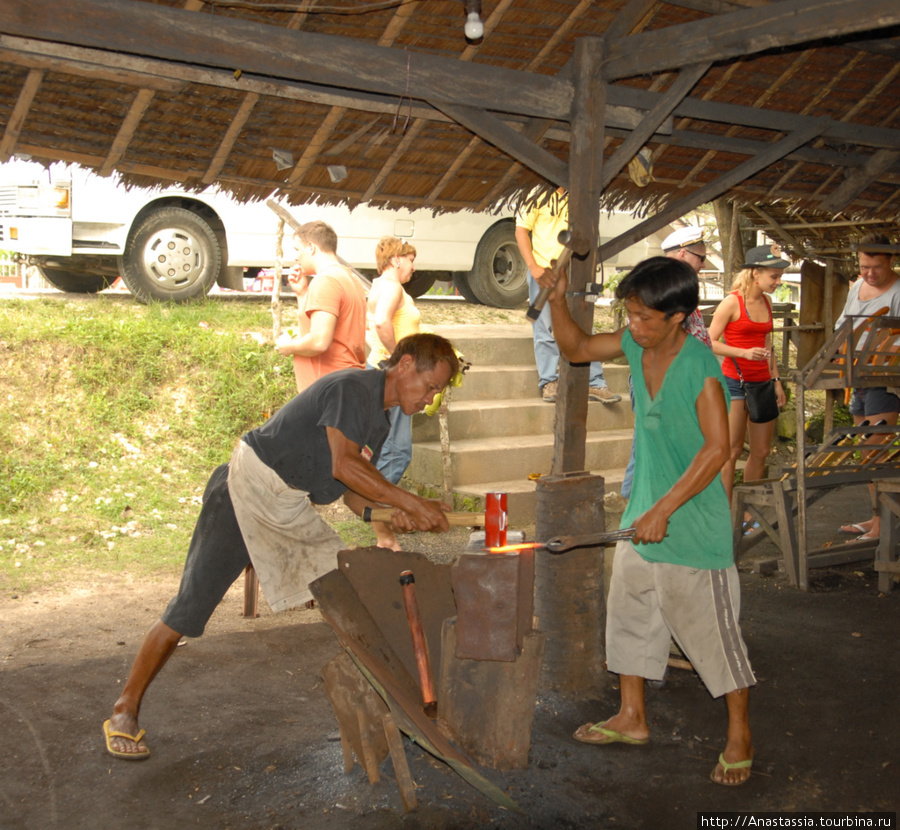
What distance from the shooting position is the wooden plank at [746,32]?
12.3 ft

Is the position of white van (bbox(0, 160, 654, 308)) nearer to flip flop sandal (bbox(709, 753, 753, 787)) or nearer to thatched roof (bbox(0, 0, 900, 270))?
thatched roof (bbox(0, 0, 900, 270))

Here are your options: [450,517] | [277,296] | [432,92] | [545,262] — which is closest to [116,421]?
[277,296]

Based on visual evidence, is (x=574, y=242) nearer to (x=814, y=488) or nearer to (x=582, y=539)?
(x=582, y=539)

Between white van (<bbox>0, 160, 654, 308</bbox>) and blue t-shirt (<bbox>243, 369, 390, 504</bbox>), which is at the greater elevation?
white van (<bbox>0, 160, 654, 308</bbox>)

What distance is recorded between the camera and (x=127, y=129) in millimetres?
4652

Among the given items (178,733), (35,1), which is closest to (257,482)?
(178,733)

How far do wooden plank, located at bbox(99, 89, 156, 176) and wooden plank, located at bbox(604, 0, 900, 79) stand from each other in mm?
2281

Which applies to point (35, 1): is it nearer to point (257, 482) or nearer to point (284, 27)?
point (284, 27)

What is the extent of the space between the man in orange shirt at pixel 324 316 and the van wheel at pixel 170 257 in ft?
12.7

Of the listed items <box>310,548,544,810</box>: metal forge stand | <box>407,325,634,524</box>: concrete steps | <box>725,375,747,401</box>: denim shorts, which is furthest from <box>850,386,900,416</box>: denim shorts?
<box>310,548,544,810</box>: metal forge stand

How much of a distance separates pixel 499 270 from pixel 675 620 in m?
8.64

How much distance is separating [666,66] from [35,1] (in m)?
2.78

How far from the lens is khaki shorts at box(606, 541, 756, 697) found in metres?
3.39

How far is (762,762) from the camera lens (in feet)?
11.9
